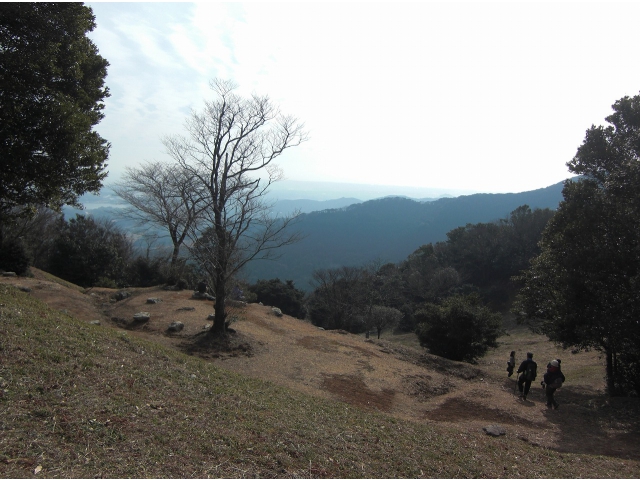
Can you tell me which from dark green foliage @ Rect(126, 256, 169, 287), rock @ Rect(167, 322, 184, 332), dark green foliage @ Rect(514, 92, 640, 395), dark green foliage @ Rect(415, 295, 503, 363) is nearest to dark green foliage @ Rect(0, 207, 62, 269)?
dark green foliage @ Rect(126, 256, 169, 287)

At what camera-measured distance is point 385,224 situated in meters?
108

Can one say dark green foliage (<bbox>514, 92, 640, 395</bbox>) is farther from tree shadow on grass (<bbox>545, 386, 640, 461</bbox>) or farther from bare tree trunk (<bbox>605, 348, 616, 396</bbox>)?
tree shadow on grass (<bbox>545, 386, 640, 461</bbox>)

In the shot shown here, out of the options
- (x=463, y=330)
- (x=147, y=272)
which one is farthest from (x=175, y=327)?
(x=147, y=272)

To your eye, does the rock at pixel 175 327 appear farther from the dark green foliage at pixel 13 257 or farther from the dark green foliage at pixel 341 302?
the dark green foliage at pixel 341 302

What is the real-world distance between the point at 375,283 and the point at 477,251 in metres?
14.0

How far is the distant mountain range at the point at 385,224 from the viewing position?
292 ft

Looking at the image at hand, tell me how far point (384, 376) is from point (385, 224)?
97.6m

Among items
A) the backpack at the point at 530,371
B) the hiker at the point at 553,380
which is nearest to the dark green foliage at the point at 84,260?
the backpack at the point at 530,371

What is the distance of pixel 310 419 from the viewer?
21.5 feet

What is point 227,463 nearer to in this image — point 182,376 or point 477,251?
point 182,376

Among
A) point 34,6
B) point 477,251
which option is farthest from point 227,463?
point 477,251

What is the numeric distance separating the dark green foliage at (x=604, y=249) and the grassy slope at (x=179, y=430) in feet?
14.7

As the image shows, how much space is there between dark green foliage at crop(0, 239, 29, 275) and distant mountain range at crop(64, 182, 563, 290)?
199 feet

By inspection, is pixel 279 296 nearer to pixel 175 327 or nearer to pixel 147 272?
pixel 147 272
